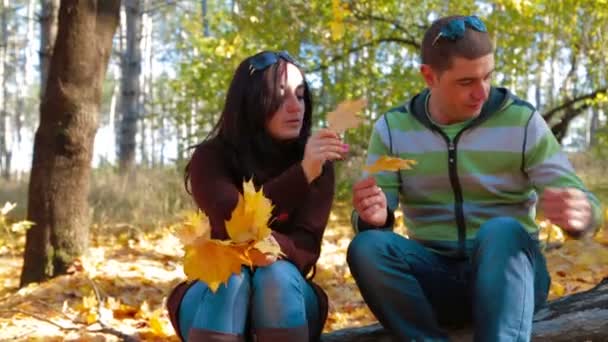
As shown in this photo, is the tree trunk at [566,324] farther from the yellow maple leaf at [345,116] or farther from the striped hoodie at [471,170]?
the yellow maple leaf at [345,116]

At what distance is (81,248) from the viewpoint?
13.4 feet

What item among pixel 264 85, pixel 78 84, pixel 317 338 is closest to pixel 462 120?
pixel 264 85

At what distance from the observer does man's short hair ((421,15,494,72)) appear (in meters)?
1.85

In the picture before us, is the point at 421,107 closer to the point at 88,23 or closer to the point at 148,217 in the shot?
the point at 88,23

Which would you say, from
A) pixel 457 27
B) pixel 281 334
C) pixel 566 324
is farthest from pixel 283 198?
pixel 566 324

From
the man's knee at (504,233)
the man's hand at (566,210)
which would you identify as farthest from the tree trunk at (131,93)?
the man's hand at (566,210)

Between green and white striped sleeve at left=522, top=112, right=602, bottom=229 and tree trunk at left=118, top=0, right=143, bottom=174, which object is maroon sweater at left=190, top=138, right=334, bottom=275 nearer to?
green and white striped sleeve at left=522, top=112, right=602, bottom=229

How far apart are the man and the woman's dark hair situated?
0.94ft

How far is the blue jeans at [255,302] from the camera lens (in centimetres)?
177

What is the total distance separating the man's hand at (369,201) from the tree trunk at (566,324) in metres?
0.37

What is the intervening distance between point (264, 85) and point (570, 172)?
88 cm

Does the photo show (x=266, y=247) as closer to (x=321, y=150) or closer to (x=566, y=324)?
(x=321, y=150)

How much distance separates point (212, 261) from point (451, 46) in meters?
0.82

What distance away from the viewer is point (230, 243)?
1.74 meters
